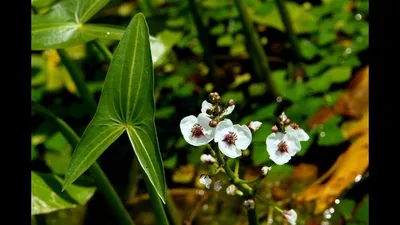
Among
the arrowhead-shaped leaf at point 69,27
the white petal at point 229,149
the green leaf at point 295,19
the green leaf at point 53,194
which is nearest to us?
the white petal at point 229,149

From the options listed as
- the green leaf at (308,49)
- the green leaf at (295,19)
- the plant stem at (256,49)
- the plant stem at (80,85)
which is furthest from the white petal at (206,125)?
the green leaf at (295,19)

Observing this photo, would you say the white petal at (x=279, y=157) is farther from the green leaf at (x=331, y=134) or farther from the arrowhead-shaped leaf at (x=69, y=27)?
the green leaf at (x=331, y=134)

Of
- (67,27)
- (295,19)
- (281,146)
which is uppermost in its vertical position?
(67,27)

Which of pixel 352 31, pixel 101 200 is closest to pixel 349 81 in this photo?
pixel 352 31

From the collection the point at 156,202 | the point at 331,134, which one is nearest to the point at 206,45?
the point at 331,134

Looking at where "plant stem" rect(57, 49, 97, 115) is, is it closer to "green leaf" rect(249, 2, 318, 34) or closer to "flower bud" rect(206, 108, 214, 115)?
"flower bud" rect(206, 108, 214, 115)

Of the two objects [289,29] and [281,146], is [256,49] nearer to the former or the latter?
[289,29]

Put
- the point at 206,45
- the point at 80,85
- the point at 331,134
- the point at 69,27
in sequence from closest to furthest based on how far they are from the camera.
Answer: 1. the point at 69,27
2. the point at 80,85
3. the point at 331,134
4. the point at 206,45
